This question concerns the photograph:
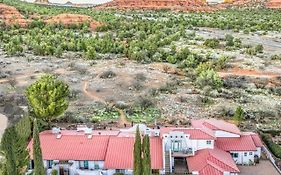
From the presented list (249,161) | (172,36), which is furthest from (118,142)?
(172,36)

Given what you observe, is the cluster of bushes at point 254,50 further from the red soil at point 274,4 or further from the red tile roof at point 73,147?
the red soil at point 274,4

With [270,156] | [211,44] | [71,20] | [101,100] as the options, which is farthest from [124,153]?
[71,20]

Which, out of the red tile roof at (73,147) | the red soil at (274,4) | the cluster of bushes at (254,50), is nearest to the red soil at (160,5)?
the red soil at (274,4)

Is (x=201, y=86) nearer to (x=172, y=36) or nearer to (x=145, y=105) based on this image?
(x=145, y=105)

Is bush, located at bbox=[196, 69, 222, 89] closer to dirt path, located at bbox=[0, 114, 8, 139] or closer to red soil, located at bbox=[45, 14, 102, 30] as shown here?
dirt path, located at bbox=[0, 114, 8, 139]

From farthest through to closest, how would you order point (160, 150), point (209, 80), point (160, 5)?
point (160, 5) → point (209, 80) → point (160, 150)

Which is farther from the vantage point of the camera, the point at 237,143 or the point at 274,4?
the point at 274,4

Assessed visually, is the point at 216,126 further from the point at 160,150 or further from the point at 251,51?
the point at 251,51

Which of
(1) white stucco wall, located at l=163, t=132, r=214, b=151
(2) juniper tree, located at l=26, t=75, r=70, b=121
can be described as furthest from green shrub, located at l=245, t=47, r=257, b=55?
(1) white stucco wall, located at l=163, t=132, r=214, b=151
